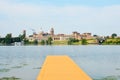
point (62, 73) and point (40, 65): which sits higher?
point (62, 73)

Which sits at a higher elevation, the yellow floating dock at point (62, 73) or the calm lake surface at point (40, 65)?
the yellow floating dock at point (62, 73)

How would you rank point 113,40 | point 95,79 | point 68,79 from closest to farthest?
point 68,79
point 95,79
point 113,40

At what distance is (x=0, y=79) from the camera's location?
25.5 metres

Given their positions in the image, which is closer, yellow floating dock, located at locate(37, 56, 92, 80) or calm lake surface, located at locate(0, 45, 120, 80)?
yellow floating dock, located at locate(37, 56, 92, 80)

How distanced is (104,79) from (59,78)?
14.6ft

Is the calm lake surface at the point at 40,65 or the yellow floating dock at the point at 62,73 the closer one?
the yellow floating dock at the point at 62,73

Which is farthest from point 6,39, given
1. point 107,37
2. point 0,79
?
point 0,79

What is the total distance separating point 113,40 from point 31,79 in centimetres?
17695

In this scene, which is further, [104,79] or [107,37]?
[107,37]

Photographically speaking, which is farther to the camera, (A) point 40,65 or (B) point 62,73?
(A) point 40,65

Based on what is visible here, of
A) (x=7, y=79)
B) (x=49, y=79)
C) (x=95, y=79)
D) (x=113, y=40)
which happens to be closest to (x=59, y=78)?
(x=49, y=79)

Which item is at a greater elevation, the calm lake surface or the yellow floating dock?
the yellow floating dock

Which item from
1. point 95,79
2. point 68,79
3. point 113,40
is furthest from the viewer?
point 113,40

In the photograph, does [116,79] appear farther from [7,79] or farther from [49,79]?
[7,79]
